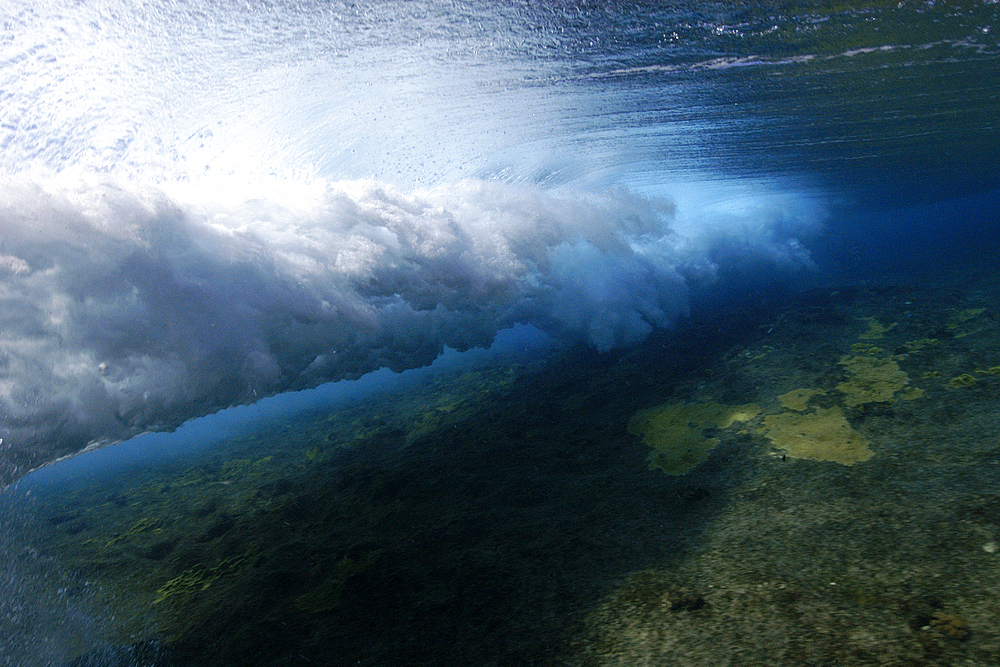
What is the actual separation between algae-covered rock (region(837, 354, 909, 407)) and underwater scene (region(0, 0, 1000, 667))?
0.07 m

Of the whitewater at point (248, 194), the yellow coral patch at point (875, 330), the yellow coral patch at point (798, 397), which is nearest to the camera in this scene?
the whitewater at point (248, 194)

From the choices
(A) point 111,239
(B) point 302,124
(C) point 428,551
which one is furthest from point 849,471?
(B) point 302,124

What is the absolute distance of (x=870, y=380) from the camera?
7.25 meters

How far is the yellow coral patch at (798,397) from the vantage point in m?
6.87

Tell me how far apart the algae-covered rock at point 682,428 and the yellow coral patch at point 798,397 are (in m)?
0.46

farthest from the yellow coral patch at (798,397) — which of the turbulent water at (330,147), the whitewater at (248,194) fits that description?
the whitewater at (248,194)

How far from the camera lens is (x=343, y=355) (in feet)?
28.9

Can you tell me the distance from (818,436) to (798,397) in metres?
1.56

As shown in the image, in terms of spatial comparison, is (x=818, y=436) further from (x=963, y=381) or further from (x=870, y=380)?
(x=963, y=381)

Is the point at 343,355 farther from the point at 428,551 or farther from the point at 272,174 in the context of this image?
the point at 428,551

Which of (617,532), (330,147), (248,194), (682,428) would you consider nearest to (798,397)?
(682,428)

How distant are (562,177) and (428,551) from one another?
1159cm

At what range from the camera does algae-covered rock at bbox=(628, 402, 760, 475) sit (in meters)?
6.03

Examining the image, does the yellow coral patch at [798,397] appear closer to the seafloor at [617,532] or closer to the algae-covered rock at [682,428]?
the seafloor at [617,532]
